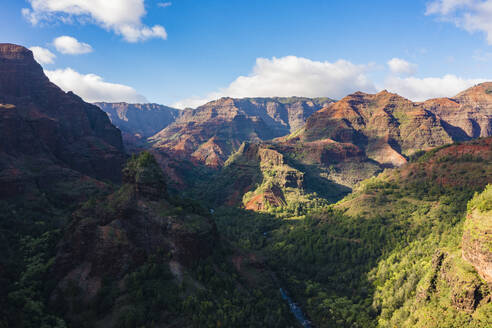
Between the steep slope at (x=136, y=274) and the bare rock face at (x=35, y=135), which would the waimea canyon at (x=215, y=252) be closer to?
the steep slope at (x=136, y=274)

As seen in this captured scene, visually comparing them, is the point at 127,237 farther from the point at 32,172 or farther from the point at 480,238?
the point at 480,238

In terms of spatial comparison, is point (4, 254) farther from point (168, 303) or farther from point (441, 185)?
point (441, 185)

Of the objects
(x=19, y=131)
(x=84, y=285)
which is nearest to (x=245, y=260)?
(x=84, y=285)

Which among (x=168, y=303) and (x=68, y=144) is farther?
(x=68, y=144)

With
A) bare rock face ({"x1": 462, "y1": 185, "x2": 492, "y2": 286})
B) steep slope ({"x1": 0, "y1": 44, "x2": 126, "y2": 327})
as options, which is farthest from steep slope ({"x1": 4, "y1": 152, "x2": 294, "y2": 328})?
bare rock face ({"x1": 462, "y1": 185, "x2": 492, "y2": 286})

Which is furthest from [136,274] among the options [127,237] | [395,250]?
[395,250]

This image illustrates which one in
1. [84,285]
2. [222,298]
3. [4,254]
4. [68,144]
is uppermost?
→ [68,144]

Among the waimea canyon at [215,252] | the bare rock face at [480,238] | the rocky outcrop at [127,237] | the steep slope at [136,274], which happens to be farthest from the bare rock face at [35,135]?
the bare rock face at [480,238]
